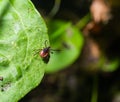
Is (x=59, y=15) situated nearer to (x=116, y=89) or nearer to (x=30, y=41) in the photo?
(x=116, y=89)

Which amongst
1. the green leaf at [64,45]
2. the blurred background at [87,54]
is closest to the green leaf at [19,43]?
the green leaf at [64,45]

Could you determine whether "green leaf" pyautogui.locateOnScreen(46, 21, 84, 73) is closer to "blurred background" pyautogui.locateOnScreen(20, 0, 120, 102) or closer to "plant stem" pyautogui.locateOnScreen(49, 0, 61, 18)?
"blurred background" pyautogui.locateOnScreen(20, 0, 120, 102)

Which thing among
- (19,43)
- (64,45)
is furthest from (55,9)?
(19,43)

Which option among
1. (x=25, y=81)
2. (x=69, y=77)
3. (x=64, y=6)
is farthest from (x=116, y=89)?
(x=25, y=81)

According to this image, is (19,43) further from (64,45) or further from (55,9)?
(55,9)

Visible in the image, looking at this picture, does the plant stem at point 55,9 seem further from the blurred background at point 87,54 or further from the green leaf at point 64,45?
the green leaf at point 64,45
